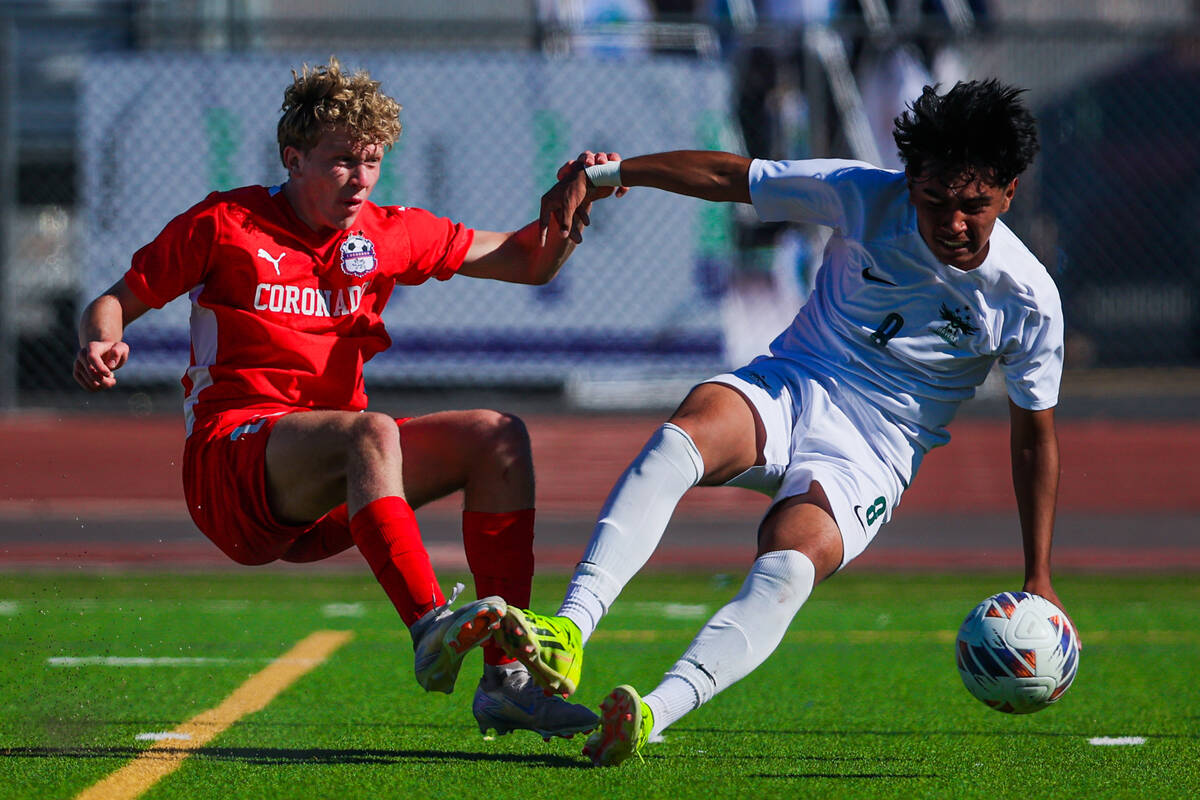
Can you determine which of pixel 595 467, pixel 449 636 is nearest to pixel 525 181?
pixel 595 467

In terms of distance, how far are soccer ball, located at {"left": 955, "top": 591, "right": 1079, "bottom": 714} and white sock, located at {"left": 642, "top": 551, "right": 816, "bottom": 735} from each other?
0.43 metres

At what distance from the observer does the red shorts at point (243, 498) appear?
353 cm

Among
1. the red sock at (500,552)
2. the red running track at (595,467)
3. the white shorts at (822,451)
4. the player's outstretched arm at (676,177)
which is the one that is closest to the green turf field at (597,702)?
the red sock at (500,552)

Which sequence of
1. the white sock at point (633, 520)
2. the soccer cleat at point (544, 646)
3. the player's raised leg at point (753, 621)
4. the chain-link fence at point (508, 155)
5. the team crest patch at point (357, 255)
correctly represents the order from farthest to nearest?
the chain-link fence at point (508, 155) → the team crest patch at point (357, 255) → the white sock at point (633, 520) → the player's raised leg at point (753, 621) → the soccer cleat at point (544, 646)

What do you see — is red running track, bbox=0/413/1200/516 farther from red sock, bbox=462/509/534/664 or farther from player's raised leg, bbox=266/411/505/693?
player's raised leg, bbox=266/411/505/693

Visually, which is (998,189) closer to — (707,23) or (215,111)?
(707,23)

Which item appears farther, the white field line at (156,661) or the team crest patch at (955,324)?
the white field line at (156,661)

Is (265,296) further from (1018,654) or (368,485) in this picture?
(1018,654)

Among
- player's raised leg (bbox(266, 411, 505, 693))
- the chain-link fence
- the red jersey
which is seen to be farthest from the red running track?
player's raised leg (bbox(266, 411, 505, 693))

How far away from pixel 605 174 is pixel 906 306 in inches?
31.3

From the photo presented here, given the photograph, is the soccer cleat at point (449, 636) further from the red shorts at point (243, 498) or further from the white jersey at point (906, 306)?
the white jersey at point (906, 306)

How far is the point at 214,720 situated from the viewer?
4.11 meters

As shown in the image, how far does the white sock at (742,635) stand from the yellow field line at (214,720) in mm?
1104

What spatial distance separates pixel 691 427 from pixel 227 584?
4.45m
